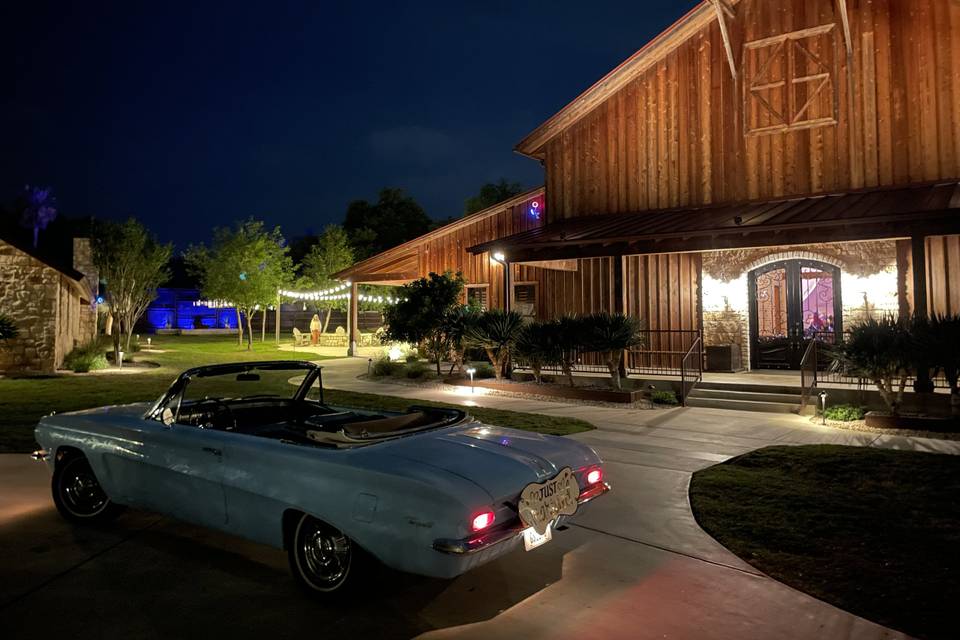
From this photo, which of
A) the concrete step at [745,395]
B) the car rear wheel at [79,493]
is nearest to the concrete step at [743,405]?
the concrete step at [745,395]

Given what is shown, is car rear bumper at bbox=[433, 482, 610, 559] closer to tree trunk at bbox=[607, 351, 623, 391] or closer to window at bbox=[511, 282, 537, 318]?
tree trunk at bbox=[607, 351, 623, 391]

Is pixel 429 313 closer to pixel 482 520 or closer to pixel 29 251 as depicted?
pixel 29 251

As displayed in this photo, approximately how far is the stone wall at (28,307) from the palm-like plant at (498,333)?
39.2 feet

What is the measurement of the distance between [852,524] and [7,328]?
19.3m

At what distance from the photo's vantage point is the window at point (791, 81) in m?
13.2

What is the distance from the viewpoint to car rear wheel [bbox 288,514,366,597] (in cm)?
359

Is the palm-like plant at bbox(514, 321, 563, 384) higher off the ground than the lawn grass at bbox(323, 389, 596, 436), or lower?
higher

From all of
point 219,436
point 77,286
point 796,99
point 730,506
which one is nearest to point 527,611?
point 219,436

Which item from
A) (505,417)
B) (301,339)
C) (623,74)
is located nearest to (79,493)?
(505,417)

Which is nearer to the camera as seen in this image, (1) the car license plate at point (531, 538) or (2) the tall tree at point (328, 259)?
(1) the car license plate at point (531, 538)

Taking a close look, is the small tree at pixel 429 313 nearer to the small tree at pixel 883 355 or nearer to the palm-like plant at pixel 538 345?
the palm-like plant at pixel 538 345

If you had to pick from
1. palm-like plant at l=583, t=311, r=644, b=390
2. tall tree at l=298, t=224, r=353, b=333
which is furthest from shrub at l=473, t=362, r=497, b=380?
tall tree at l=298, t=224, r=353, b=333

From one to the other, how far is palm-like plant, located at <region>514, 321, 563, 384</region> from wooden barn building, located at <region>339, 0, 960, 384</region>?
1.59m

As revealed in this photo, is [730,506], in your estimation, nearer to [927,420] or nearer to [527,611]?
[527,611]
